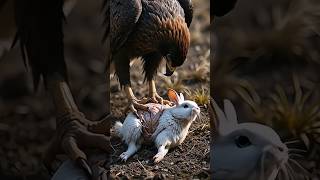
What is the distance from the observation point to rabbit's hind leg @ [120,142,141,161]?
170 centimetres

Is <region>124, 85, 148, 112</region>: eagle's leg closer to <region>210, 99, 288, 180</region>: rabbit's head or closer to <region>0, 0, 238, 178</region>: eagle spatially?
<region>0, 0, 238, 178</region>: eagle

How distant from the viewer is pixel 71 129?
1734 mm

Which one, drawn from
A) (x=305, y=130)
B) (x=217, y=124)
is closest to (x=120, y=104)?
(x=217, y=124)

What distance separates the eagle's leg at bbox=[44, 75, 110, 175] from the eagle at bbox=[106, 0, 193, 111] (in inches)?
6.5

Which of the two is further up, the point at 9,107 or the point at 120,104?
the point at 9,107

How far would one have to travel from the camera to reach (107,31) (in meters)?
1.66

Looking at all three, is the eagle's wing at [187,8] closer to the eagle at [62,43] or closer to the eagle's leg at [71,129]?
the eagle at [62,43]

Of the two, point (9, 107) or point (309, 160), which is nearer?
point (309, 160)

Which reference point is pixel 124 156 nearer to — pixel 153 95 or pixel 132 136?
pixel 132 136

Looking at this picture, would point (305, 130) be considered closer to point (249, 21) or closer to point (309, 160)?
point (309, 160)

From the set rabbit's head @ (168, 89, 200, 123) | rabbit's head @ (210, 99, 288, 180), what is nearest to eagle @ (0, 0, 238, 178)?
rabbit's head @ (168, 89, 200, 123)

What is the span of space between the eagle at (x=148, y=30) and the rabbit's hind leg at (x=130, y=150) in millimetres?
124

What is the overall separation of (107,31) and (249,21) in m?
0.38

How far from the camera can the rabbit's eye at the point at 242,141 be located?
1.65 m
